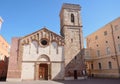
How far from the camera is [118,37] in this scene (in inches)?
937

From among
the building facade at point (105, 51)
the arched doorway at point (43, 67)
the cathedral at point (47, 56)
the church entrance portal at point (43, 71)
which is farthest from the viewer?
the building facade at point (105, 51)

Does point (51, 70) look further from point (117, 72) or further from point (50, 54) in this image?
point (117, 72)

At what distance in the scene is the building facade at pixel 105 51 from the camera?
24125mm

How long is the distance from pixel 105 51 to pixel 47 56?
13.4m

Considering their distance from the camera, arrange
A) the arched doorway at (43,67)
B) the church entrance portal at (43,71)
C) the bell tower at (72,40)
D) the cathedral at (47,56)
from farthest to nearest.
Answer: the bell tower at (72,40) → the church entrance portal at (43,71) → the arched doorway at (43,67) → the cathedral at (47,56)

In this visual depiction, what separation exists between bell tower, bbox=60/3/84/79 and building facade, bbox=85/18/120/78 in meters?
6.38

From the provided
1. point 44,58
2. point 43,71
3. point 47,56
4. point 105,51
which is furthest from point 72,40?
point 105,51

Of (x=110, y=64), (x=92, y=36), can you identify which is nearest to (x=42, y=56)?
(x=110, y=64)

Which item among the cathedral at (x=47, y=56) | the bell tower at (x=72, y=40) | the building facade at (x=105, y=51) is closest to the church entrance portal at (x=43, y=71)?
the cathedral at (x=47, y=56)

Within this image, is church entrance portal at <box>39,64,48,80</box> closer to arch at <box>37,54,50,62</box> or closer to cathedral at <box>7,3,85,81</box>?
cathedral at <box>7,3,85,81</box>

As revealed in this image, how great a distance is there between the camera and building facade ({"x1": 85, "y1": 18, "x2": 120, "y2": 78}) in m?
24.1

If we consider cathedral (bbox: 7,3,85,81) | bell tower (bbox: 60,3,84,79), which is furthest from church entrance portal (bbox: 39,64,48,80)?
bell tower (bbox: 60,3,84,79)

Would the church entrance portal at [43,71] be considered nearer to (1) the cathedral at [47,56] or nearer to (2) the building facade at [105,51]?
(1) the cathedral at [47,56]

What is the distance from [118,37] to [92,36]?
9.51 metres
